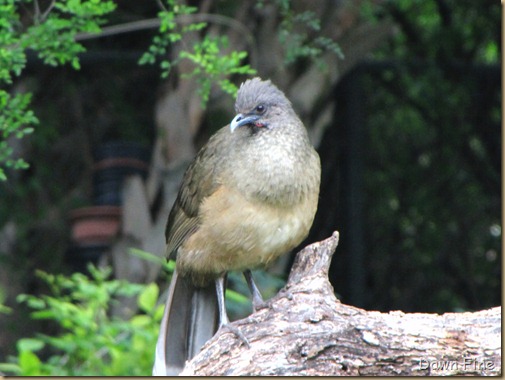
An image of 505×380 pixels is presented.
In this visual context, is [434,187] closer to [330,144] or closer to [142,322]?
[330,144]

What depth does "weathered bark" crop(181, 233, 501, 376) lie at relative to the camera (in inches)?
134

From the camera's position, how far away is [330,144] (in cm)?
691

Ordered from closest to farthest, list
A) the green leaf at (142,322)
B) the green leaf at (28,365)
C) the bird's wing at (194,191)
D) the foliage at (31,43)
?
1. the foliage at (31,43)
2. the bird's wing at (194,191)
3. the green leaf at (28,365)
4. the green leaf at (142,322)

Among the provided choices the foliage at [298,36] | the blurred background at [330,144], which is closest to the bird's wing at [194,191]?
the foliage at [298,36]

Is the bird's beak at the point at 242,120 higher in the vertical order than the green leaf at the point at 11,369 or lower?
higher

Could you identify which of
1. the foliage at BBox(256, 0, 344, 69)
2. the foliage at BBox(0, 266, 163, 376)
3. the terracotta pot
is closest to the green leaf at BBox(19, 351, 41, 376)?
the foliage at BBox(0, 266, 163, 376)

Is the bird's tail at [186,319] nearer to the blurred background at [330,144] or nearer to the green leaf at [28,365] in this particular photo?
the green leaf at [28,365]

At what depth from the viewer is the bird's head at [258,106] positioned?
4.14 m

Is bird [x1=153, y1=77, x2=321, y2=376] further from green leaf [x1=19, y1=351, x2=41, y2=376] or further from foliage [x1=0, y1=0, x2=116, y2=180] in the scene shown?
foliage [x1=0, y1=0, x2=116, y2=180]

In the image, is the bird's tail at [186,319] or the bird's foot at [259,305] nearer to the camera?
the bird's foot at [259,305]

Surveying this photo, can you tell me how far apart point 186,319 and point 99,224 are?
1853 mm

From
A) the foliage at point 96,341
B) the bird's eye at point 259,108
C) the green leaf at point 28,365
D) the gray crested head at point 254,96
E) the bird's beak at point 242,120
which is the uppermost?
the gray crested head at point 254,96

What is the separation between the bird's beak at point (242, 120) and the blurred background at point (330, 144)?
152 centimetres

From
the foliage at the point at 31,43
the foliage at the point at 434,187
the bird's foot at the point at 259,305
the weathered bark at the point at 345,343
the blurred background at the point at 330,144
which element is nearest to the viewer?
the weathered bark at the point at 345,343
